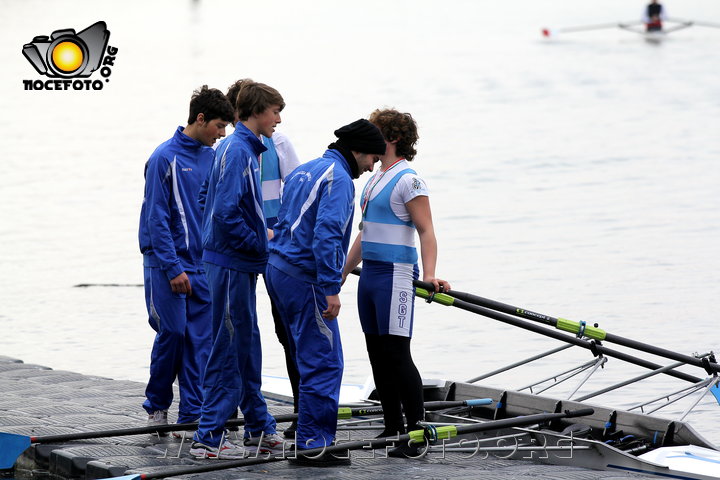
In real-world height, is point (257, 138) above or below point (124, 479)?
above

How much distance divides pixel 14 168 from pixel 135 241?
9.13 m

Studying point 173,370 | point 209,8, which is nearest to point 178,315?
point 173,370

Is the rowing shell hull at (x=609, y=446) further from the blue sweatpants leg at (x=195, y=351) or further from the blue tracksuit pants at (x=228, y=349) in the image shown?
the blue tracksuit pants at (x=228, y=349)

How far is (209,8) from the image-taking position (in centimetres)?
8656

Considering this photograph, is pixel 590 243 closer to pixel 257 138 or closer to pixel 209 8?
→ pixel 257 138

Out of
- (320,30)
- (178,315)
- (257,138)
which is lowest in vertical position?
(178,315)

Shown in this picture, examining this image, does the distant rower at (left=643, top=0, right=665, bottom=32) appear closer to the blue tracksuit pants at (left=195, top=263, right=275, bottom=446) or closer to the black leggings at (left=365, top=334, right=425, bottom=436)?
the black leggings at (left=365, top=334, right=425, bottom=436)

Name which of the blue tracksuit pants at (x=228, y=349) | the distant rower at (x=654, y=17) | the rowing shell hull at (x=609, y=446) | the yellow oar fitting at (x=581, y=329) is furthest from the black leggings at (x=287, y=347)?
the distant rower at (x=654, y=17)

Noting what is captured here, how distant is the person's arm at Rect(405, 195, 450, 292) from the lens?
6.66 metres

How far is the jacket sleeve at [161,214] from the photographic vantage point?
6914 mm

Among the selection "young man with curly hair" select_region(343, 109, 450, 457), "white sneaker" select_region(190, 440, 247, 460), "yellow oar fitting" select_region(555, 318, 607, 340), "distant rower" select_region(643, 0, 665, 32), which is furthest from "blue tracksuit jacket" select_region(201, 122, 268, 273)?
"distant rower" select_region(643, 0, 665, 32)

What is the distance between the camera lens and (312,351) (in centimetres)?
638

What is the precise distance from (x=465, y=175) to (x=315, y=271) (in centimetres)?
2013

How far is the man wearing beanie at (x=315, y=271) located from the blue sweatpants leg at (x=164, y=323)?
810 mm
